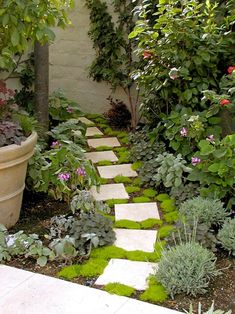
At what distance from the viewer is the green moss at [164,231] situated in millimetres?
2859

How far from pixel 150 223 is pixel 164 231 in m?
0.16

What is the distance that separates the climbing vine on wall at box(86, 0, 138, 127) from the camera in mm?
4934

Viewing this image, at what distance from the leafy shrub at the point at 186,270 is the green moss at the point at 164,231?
0.44 m

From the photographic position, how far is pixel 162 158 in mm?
3500

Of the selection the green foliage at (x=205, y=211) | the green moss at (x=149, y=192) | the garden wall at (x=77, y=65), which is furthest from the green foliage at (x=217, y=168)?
the garden wall at (x=77, y=65)

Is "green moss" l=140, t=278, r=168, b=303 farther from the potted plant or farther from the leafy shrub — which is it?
the potted plant

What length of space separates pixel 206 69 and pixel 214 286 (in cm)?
187

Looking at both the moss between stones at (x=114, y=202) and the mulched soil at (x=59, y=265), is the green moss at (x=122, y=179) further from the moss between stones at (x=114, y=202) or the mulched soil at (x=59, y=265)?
the mulched soil at (x=59, y=265)

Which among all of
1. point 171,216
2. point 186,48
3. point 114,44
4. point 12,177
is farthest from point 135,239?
point 114,44

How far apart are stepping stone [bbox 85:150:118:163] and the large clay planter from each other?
121 centimetres

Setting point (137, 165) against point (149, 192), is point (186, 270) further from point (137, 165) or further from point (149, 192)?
point (137, 165)

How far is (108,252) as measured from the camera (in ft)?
8.82

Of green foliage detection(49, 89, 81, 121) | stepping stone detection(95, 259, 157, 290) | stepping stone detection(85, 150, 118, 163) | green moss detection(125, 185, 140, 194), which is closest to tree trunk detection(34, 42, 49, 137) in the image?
green foliage detection(49, 89, 81, 121)

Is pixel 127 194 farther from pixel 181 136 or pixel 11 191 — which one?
pixel 11 191
